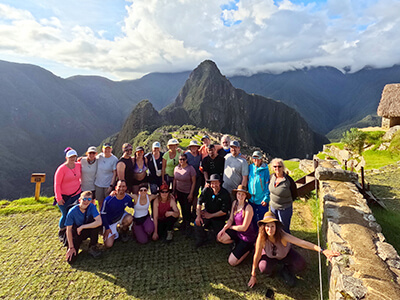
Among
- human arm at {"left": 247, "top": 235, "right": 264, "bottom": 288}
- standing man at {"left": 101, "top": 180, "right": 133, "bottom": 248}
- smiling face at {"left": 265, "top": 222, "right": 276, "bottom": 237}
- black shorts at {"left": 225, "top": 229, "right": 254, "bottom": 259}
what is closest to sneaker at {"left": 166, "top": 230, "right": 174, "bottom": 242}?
standing man at {"left": 101, "top": 180, "right": 133, "bottom": 248}

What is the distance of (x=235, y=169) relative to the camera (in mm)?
5484

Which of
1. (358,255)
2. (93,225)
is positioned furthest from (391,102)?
(93,225)

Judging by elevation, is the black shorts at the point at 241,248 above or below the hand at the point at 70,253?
above

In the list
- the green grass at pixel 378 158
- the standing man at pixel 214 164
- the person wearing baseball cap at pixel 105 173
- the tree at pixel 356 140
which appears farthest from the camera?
the tree at pixel 356 140

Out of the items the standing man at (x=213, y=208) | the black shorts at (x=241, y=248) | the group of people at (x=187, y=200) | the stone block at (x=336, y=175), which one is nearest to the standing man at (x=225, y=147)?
the group of people at (x=187, y=200)

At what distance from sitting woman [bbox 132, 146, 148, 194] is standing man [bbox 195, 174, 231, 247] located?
6.05 feet

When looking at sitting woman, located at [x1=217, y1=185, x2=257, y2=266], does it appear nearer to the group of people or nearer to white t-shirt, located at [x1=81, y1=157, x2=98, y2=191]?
the group of people

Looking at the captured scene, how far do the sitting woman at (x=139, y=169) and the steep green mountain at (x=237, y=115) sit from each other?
315 ft

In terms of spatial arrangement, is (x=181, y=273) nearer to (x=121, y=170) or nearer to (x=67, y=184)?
(x=121, y=170)

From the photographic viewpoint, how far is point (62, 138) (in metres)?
140

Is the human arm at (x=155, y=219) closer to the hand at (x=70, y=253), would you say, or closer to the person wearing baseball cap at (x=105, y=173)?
the person wearing baseball cap at (x=105, y=173)

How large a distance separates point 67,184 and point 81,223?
1.16 meters

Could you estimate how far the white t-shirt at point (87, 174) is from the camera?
5.89 m

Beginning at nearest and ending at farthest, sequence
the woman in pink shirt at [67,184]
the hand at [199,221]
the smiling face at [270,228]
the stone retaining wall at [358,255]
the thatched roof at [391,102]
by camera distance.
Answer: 1. the stone retaining wall at [358,255]
2. the smiling face at [270,228]
3. the hand at [199,221]
4. the woman in pink shirt at [67,184]
5. the thatched roof at [391,102]
